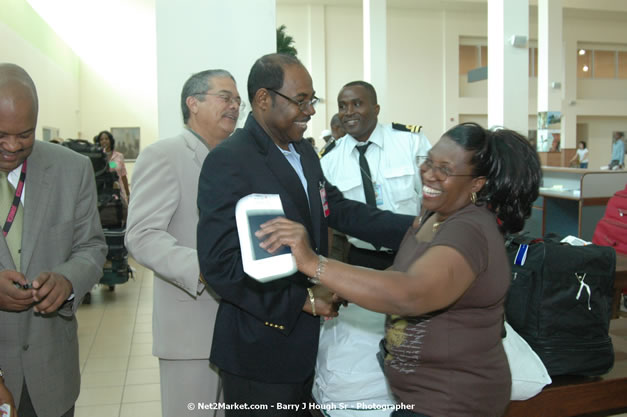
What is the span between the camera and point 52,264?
166 cm

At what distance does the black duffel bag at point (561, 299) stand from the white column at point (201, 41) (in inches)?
65.2

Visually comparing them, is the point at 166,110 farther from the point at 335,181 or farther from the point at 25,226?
the point at 25,226

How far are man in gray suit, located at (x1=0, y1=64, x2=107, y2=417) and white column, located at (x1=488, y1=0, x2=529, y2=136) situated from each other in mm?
6425

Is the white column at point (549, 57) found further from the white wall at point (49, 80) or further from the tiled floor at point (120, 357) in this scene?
the white wall at point (49, 80)

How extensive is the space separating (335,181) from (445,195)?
1664 millimetres

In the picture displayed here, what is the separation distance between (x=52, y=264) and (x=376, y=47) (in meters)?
9.15

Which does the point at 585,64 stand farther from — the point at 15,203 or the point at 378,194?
the point at 15,203

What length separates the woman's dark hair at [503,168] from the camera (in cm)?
143

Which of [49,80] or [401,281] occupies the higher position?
[49,80]

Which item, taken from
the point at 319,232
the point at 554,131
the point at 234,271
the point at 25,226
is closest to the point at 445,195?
the point at 319,232

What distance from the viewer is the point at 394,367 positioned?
56.7 inches

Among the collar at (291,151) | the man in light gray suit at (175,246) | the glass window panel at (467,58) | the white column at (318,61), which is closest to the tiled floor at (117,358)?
the man in light gray suit at (175,246)

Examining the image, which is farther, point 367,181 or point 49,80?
point 49,80

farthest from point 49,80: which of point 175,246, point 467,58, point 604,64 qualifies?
point 604,64
